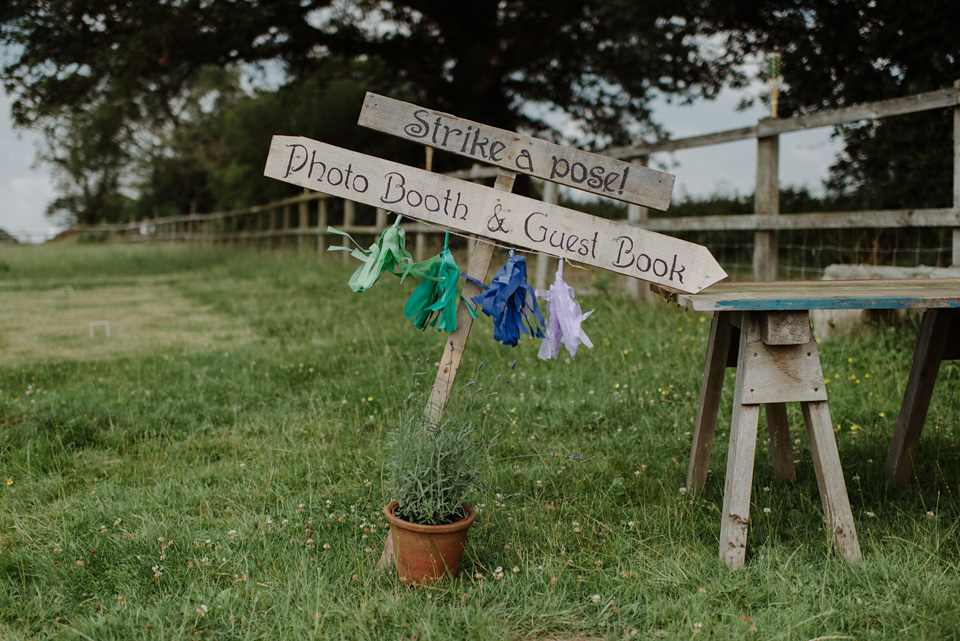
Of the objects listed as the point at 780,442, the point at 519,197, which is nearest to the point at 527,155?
the point at 519,197

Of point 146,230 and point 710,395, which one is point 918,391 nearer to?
point 710,395

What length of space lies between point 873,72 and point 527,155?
7527 millimetres

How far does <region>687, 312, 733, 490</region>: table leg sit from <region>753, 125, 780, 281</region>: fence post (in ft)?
12.4

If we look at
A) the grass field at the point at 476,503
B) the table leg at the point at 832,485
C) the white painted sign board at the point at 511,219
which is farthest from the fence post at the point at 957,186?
the white painted sign board at the point at 511,219

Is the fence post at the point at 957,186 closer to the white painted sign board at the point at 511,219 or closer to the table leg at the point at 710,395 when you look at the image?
the table leg at the point at 710,395

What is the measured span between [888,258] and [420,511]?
823 cm

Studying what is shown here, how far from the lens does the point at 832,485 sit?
254cm

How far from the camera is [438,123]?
2.51m

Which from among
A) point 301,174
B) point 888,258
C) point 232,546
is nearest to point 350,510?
point 232,546

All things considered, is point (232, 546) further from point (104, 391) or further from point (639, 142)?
point (639, 142)

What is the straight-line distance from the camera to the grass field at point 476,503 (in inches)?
89.3

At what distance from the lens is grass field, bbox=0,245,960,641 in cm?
227

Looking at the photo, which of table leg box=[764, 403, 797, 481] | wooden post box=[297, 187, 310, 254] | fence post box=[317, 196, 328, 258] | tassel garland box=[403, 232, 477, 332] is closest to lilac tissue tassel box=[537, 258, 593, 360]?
tassel garland box=[403, 232, 477, 332]

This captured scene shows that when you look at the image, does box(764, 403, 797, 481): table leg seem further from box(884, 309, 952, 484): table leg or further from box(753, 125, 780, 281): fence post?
box(753, 125, 780, 281): fence post
